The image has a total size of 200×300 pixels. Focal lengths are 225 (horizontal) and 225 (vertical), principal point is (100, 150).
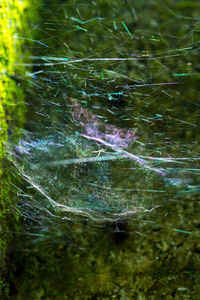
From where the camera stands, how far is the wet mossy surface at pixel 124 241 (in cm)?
100

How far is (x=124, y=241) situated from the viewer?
1.30 metres

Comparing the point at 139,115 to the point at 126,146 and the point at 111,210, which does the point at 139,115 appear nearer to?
the point at 126,146

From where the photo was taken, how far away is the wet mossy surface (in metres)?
1.00

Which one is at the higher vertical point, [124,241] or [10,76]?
[10,76]

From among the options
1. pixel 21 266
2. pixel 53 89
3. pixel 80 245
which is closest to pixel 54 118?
pixel 53 89

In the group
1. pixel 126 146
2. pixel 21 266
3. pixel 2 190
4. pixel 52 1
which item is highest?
pixel 52 1

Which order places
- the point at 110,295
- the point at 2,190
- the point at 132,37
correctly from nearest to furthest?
the point at 132,37 → the point at 110,295 → the point at 2,190

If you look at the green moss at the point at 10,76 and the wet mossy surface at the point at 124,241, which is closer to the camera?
the wet mossy surface at the point at 124,241

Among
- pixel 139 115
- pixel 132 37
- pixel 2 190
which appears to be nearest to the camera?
pixel 132 37

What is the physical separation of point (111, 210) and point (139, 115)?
532 mm

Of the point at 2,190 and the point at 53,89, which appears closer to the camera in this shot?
the point at 53,89

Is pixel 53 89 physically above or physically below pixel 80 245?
above

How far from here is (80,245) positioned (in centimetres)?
137

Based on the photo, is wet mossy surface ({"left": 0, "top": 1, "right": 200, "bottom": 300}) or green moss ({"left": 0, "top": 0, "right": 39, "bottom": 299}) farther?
green moss ({"left": 0, "top": 0, "right": 39, "bottom": 299})
